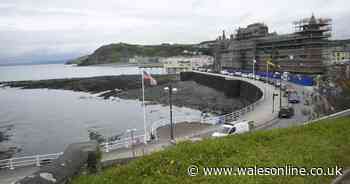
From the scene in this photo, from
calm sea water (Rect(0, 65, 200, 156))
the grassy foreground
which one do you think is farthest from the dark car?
the grassy foreground

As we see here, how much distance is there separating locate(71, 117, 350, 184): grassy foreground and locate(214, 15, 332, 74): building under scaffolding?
68143 millimetres

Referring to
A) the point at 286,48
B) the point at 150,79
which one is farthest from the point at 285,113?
the point at 286,48

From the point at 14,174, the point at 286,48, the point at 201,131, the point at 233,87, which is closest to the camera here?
the point at 14,174

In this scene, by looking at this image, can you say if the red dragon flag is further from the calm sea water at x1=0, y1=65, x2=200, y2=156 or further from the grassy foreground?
the calm sea water at x1=0, y1=65, x2=200, y2=156

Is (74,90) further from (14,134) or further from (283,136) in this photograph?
(283,136)

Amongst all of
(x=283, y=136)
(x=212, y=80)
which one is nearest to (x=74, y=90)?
(x=212, y=80)

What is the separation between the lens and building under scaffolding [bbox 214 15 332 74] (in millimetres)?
73750

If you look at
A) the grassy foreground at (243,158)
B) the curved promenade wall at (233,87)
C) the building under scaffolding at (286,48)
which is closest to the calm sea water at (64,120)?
the curved promenade wall at (233,87)

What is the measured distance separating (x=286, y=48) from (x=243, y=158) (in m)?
86.2

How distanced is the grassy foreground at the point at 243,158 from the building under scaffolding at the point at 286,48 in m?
68.1

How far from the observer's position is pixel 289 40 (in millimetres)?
84312

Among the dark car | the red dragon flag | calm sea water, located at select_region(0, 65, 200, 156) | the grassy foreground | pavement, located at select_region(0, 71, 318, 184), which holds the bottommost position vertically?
calm sea water, located at select_region(0, 65, 200, 156)

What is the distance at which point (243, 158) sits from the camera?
→ 7.32 metres

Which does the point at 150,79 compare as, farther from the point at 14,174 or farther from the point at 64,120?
the point at 64,120
